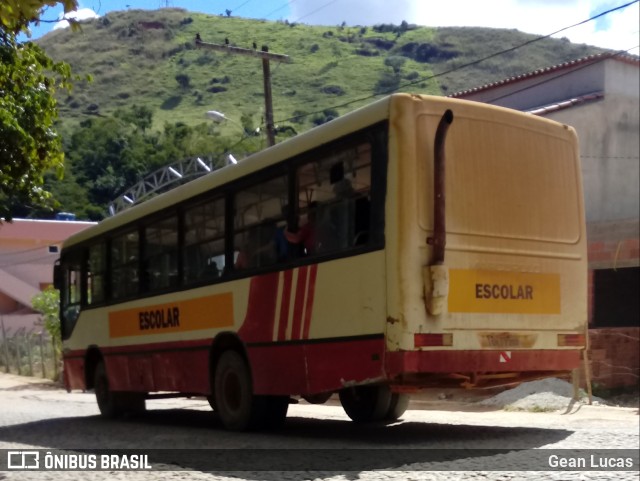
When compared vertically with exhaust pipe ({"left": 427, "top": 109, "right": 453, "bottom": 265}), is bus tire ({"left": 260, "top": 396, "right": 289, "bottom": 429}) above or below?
below

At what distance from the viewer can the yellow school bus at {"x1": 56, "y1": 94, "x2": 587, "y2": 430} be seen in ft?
29.6

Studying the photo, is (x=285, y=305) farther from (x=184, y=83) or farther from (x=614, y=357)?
(x=184, y=83)

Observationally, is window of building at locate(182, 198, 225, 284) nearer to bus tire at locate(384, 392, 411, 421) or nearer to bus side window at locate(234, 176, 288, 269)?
bus side window at locate(234, 176, 288, 269)

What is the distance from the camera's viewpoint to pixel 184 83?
28922 millimetres

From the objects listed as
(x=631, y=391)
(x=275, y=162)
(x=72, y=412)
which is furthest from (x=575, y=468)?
(x=72, y=412)

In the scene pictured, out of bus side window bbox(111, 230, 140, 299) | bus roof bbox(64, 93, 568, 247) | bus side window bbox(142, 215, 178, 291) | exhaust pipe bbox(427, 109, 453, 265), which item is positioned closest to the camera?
exhaust pipe bbox(427, 109, 453, 265)

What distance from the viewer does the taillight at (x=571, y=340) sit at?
32.9 feet

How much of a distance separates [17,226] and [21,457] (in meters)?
34.1

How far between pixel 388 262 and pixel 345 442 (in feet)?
8.42

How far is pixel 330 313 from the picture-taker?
970 cm

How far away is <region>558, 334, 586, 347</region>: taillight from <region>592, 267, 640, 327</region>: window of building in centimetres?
1233

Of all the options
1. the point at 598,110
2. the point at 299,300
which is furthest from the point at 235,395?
the point at 598,110

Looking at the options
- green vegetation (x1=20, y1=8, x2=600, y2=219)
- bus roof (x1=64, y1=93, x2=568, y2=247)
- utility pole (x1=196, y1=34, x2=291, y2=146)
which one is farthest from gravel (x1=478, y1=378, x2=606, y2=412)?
utility pole (x1=196, y1=34, x2=291, y2=146)

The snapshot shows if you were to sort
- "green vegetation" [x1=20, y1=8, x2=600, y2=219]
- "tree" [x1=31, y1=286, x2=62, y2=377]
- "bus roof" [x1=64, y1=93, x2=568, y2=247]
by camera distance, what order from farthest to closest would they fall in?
"tree" [x1=31, y1=286, x2=62, y2=377] → "green vegetation" [x1=20, y1=8, x2=600, y2=219] → "bus roof" [x1=64, y1=93, x2=568, y2=247]
